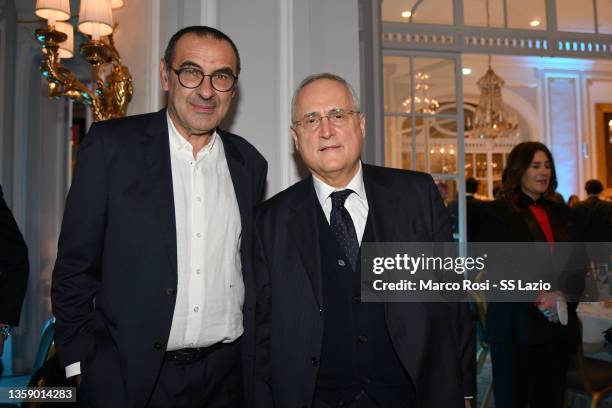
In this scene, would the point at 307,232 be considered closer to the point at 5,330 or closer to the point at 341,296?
the point at 341,296

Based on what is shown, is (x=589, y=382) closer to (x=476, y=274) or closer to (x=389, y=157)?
(x=476, y=274)

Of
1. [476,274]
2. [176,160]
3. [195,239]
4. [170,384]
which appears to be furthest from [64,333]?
[476,274]

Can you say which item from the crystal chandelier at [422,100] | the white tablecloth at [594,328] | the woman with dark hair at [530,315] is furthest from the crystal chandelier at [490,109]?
the woman with dark hair at [530,315]

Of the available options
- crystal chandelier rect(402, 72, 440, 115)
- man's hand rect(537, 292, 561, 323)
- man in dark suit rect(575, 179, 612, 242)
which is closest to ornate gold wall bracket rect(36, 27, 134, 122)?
man's hand rect(537, 292, 561, 323)

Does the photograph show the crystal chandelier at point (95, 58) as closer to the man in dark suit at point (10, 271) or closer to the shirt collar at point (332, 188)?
the man in dark suit at point (10, 271)

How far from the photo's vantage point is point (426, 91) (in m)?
4.83

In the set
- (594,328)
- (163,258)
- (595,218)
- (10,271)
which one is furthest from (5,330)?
(595,218)

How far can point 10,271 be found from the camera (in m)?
1.87

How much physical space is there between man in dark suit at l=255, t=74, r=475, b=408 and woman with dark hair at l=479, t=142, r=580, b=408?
118 centimetres

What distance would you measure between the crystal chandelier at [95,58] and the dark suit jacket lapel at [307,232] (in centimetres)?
130

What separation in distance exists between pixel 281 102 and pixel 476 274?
127 inches

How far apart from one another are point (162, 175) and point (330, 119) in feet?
1.86

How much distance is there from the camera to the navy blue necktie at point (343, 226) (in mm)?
1525

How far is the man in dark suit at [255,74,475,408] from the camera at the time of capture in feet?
4.74
